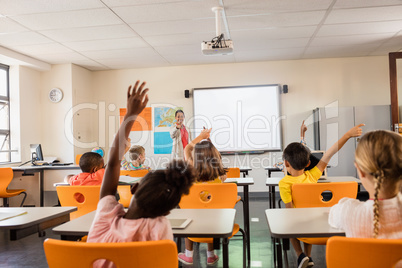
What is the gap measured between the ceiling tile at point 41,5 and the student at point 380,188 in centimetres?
318

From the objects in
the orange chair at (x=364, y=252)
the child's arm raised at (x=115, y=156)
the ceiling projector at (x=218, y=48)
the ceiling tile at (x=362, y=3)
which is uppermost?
the ceiling tile at (x=362, y=3)

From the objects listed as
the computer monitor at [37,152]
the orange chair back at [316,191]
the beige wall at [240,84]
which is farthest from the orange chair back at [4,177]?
the orange chair back at [316,191]

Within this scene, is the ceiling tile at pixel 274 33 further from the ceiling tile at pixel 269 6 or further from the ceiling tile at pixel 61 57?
the ceiling tile at pixel 61 57

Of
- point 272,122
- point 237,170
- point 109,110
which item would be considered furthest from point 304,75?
point 109,110

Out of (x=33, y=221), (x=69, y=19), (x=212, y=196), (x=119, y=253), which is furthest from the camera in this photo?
(x=69, y=19)

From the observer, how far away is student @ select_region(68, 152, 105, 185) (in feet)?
9.33

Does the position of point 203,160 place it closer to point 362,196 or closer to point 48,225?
point 48,225

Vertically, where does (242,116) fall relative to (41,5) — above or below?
below

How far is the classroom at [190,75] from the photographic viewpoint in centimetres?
383

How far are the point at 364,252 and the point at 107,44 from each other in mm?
4799

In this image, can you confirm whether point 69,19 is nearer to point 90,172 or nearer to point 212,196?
point 90,172

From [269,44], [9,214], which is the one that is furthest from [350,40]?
[9,214]

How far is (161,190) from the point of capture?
1.09 m

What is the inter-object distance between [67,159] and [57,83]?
1427 mm
